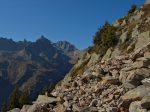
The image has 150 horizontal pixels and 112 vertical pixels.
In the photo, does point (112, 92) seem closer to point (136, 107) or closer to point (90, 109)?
point (90, 109)

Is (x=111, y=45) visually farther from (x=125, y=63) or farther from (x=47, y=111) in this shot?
(x=47, y=111)

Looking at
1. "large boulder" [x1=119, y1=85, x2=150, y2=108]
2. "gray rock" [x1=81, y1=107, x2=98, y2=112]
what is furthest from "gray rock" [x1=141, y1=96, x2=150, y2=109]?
"gray rock" [x1=81, y1=107, x2=98, y2=112]

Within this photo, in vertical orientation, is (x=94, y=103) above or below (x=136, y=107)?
above

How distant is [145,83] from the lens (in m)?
22.0

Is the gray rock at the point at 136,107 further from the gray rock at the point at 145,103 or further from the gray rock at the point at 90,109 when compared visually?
the gray rock at the point at 90,109

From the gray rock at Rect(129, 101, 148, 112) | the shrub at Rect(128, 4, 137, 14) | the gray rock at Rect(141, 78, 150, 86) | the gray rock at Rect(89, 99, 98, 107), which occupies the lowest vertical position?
the gray rock at Rect(129, 101, 148, 112)

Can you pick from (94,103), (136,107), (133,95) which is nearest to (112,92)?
(94,103)

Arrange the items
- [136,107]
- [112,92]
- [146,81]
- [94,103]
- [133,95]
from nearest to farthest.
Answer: [136,107]
[133,95]
[146,81]
[94,103]
[112,92]

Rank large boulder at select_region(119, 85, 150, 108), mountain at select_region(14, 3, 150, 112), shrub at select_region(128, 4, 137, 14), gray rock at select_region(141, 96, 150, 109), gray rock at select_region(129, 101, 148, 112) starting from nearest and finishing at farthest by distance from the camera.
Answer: gray rock at select_region(141, 96, 150, 109) < gray rock at select_region(129, 101, 148, 112) < large boulder at select_region(119, 85, 150, 108) < mountain at select_region(14, 3, 150, 112) < shrub at select_region(128, 4, 137, 14)

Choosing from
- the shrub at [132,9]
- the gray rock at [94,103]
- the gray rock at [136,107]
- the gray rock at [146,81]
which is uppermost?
the shrub at [132,9]

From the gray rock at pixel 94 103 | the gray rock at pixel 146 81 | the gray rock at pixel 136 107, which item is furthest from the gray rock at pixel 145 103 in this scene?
the gray rock at pixel 94 103

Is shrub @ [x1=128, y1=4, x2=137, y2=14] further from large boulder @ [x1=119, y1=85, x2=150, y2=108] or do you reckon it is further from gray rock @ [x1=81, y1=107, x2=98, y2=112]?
large boulder @ [x1=119, y1=85, x2=150, y2=108]

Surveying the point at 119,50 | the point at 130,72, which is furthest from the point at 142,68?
the point at 119,50

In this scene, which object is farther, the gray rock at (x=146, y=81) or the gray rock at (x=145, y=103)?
→ the gray rock at (x=146, y=81)
